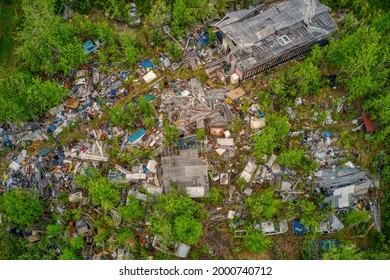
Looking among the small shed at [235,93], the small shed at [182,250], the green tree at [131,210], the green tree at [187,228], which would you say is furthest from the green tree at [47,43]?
the small shed at [182,250]

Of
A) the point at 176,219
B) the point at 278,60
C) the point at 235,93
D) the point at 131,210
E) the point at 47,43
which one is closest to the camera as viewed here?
the point at 176,219

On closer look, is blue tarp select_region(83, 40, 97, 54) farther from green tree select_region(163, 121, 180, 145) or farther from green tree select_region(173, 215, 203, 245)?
green tree select_region(173, 215, 203, 245)

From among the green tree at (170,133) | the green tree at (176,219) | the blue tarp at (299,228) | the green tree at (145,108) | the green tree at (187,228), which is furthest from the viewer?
the green tree at (145,108)

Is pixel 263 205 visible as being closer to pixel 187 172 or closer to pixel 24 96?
pixel 187 172

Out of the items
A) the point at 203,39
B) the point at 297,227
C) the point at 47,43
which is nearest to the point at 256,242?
the point at 297,227

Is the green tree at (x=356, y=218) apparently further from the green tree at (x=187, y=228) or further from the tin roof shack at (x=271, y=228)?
the green tree at (x=187, y=228)

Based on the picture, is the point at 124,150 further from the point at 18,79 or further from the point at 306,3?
the point at 306,3


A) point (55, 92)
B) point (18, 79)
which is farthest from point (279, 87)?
point (18, 79)
